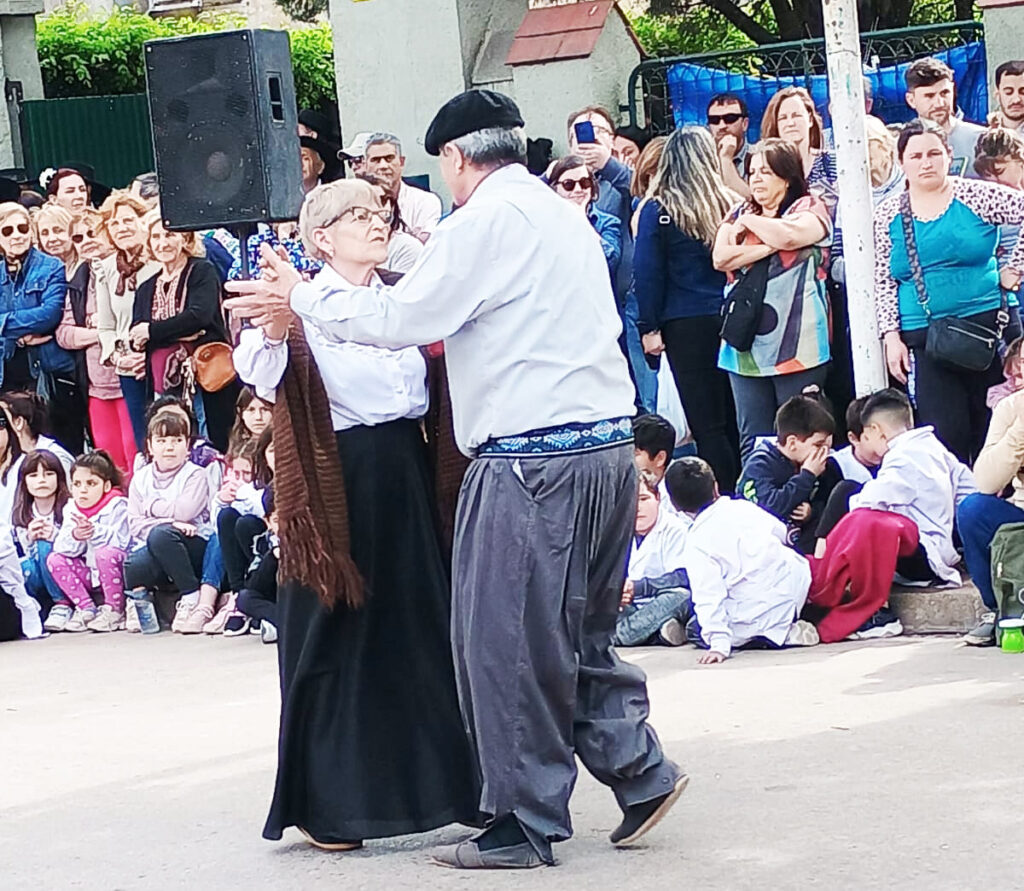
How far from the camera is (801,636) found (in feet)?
26.9

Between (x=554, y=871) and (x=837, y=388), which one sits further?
(x=837, y=388)

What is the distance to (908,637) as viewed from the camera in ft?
26.9

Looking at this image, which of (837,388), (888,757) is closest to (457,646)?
(888,757)

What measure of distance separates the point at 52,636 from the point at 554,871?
5.87 m

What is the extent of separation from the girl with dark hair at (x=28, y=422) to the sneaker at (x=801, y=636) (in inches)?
183

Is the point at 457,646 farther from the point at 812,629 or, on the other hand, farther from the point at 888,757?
the point at 812,629

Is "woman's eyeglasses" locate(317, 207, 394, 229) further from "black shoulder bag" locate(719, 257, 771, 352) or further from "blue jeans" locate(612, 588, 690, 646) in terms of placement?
"black shoulder bag" locate(719, 257, 771, 352)

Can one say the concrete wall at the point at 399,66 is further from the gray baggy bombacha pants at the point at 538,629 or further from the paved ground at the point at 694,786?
the gray baggy bombacha pants at the point at 538,629

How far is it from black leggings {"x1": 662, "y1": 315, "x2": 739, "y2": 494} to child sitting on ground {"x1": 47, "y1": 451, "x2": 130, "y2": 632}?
118 inches

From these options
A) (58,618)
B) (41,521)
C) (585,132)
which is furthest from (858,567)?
(41,521)

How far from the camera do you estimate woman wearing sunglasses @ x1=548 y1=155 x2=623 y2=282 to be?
9844 millimetres

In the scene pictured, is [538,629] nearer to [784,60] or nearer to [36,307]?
[36,307]

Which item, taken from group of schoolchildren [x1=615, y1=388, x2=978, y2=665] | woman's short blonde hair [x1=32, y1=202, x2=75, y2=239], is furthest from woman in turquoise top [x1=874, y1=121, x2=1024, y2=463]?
woman's short blonde hair [x1=32, y1=202, x2=75, y2=239]

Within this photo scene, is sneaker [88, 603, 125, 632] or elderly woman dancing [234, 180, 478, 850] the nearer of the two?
elderly woman dancing [234, 180, 478, 850]
